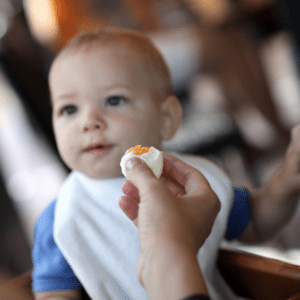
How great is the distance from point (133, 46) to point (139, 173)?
289mm

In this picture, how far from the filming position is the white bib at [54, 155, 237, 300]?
44 cm

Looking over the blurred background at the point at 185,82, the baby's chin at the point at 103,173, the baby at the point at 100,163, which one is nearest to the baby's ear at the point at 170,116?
the baby at the point at 100,163

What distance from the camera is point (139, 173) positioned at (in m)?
0.29

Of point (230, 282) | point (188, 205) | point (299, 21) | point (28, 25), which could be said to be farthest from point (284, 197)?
point (28, 25)

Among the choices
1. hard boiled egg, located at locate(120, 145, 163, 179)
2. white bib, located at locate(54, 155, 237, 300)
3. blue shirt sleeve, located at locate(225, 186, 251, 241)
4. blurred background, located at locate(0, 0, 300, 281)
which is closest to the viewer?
hard boiled egg, located at locate(120, 145, 163, 179)

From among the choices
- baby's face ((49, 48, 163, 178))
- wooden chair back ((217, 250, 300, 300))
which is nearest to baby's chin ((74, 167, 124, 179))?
baby's face ((49, 48, 163, 178))

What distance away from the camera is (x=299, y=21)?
1010mm

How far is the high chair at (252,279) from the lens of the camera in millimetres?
365

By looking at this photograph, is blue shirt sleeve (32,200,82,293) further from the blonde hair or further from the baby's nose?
the blonde hair

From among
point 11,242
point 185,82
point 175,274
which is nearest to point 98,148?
point 175,274

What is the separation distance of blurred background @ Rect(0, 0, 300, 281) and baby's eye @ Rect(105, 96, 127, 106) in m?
0.72

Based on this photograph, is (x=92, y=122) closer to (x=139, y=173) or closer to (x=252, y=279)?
(x=139, y=173)

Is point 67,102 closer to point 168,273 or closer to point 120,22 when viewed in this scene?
point 168,273

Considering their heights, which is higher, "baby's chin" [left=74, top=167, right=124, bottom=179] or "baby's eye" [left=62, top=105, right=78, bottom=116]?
"baby's eye" [left=62, top=105, right=78, bottom=116]
